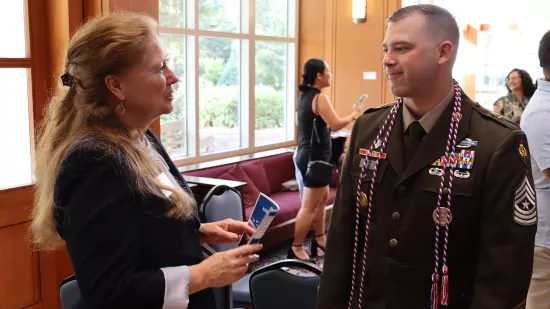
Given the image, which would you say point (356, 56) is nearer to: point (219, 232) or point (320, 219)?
point (320, 219)

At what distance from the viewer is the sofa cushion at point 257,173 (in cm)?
567

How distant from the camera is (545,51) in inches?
99.0

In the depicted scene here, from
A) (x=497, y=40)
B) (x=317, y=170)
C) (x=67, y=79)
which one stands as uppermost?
(x=497, y=40)

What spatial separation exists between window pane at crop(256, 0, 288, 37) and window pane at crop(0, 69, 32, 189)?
13.2 feet

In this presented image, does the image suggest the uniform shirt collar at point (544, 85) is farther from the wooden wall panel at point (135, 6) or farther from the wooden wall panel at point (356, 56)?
the wooden wall panel at point (356, 56)

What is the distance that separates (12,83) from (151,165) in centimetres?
202

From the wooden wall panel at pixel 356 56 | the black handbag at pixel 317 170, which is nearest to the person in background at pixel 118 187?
the black handbag at pixel 317 170

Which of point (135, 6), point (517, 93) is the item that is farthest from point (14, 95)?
point (517, 93)

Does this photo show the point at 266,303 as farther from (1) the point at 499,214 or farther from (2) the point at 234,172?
(2) the point at 234,172

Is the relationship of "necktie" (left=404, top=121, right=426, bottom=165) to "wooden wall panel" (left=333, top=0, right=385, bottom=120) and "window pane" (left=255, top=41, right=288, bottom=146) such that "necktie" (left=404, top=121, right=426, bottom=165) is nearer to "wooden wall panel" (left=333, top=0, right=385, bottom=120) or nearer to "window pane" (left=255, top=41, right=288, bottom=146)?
"window pane" (left=255, top=41, right=288, bottom=146)

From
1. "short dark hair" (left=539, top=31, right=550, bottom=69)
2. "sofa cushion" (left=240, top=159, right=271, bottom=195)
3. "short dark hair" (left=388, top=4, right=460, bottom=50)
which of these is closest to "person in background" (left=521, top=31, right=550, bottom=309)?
"short dark hair" (left=539, top=31, right=550, bottom=69)

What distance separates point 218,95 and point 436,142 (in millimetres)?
5005

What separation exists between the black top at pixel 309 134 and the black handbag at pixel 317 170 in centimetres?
2

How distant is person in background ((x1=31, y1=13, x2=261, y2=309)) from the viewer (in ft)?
4.36
